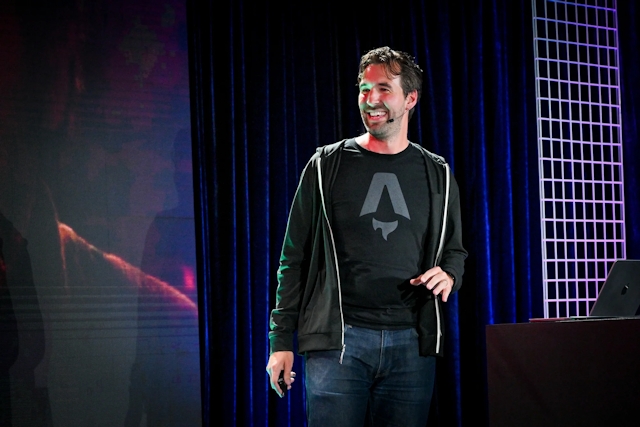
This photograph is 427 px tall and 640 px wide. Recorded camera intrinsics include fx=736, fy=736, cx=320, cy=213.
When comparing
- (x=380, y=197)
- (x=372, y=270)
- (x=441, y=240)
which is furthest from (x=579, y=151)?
(x=372, y=270)

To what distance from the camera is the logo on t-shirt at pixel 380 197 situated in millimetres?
2246

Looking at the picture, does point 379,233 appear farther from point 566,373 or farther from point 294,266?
point 566,373

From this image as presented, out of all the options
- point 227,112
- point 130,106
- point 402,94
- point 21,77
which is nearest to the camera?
point 402,94

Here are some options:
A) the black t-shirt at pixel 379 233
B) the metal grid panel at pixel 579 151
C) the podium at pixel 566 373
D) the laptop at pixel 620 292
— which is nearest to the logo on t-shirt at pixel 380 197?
the black t-shirt at pixel 379 233

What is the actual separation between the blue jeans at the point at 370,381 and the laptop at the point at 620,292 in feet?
2.66

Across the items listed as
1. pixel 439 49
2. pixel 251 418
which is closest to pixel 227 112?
pixel 439 49

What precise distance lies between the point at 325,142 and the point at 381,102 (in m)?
1.58

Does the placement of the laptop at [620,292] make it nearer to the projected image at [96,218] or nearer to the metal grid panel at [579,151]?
the metal grid panel at [579,151]

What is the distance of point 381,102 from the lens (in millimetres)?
2359

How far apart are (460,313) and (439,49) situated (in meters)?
1.46

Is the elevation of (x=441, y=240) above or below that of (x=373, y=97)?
below

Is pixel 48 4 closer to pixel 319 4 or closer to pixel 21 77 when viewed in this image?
pixel 21 77

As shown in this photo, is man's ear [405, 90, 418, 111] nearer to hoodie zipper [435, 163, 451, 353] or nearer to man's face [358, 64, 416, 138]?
man's face [358, 64, 416, 138]

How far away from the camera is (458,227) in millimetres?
2412
